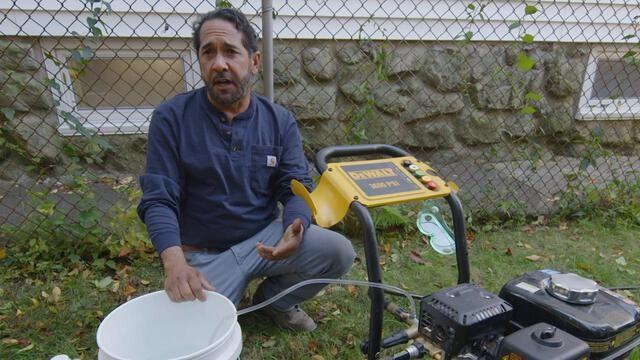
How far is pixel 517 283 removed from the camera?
48.7 inches

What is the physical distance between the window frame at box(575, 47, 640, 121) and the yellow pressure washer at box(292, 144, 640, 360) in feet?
9.89

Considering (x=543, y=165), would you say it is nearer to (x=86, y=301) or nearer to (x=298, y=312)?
(x=298, y=312)

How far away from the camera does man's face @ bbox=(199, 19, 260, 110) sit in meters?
1.56

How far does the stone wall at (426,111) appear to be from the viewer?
2.73m

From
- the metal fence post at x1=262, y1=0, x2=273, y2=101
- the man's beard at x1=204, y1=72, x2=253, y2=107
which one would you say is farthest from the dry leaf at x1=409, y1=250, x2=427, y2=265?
the man's beard at x1=204, y1=72, x2=253, y2=107

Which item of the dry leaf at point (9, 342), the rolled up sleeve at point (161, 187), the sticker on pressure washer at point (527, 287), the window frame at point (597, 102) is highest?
the window frame at point (597, 102)

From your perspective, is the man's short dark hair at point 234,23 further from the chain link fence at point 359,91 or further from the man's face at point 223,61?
the chain link fence at point 359,91

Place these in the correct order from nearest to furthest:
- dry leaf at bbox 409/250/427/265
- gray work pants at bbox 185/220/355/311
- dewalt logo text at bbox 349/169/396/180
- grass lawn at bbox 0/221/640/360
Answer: dewalt logo text at bbox 349/169/396/180 → gray work pants at bbox 185/220/355/311 → grass lawn at bbox 0/221/640/360 → dry leaf at bbox 409/250/427/265

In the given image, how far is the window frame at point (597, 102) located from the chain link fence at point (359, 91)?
0.04 ft

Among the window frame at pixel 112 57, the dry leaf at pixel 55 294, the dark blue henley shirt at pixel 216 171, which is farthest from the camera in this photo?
the window frame at pixel 112 57

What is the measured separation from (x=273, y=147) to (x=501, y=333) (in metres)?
1.04

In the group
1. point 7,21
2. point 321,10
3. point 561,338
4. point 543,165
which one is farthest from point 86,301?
point 543,165

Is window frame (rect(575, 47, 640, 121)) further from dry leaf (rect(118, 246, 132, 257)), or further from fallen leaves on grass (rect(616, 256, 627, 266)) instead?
dry leaf (rect(118, 246, 132, 257))

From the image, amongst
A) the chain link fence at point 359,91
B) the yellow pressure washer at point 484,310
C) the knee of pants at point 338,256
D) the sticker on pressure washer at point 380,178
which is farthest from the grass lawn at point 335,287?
the sticker on pressure washer at point 380,178
